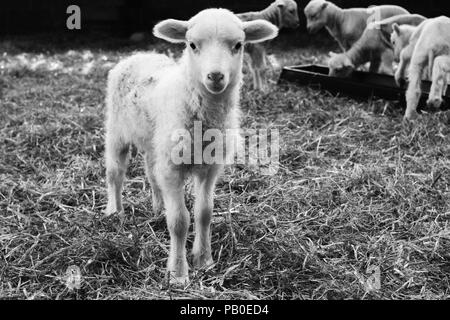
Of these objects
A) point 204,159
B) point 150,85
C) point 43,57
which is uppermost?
point 150,85

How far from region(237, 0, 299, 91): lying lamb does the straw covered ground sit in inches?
41.8

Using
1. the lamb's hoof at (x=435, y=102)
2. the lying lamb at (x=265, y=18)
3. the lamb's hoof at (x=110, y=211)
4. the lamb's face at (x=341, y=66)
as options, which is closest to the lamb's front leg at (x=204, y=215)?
the lamb's hoof at (x=110, y=211)

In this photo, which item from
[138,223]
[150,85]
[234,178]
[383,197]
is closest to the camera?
[150,85]

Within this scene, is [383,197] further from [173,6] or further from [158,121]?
[173,6]

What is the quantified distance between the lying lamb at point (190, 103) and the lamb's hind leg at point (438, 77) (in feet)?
10.2

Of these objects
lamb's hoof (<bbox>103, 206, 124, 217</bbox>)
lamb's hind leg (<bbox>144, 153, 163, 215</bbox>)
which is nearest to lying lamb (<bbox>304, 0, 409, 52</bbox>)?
lamb's hind leg (<bbox>144, 153, 163, 215</bbox>)

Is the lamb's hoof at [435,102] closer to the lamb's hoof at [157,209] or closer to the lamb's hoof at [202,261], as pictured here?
the lamb's hoof at [157,209]

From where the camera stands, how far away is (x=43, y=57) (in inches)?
400

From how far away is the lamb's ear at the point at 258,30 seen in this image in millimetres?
2994

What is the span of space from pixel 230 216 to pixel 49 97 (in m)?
4.24

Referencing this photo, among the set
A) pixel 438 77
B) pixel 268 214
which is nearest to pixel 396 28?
pixel 438 77

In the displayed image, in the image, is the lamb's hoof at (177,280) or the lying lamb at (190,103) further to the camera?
the lamb's hoof at (177,280)

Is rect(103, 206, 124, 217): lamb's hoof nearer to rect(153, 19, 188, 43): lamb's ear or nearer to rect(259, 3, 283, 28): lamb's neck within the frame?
rect(153, 19, 188, 43): lamb's ear

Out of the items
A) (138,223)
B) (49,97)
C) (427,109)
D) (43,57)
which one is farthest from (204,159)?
(43,57)
